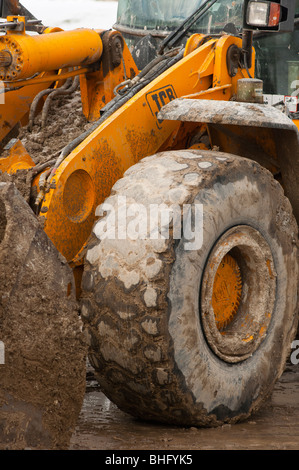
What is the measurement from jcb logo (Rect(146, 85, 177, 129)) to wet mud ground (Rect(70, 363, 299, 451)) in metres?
1.58

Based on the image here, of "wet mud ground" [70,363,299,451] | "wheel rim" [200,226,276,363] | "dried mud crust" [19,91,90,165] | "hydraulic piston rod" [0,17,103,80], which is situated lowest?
"wet mud ground" [70,363,299,451]

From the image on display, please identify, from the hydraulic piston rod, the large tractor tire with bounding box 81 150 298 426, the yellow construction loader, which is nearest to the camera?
Result: the yellow construction loader

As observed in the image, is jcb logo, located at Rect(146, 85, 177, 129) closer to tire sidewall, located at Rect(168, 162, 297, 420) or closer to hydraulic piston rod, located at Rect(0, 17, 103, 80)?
hydraulic piston rod, located at Rect(0, 17, 103, 80)

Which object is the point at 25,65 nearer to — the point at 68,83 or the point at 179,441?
the point at 68,83

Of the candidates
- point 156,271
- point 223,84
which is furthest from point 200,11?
point 156,271

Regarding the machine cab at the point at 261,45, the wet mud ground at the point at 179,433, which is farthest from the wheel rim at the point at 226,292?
the machine cab at the point at 261,45

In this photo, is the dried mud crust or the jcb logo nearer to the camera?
the jcb logo

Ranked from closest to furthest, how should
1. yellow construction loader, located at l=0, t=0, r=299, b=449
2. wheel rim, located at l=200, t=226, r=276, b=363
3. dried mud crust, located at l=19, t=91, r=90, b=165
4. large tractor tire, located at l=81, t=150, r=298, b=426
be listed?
yellow construction loader, located at l=0, t=0, r=299, b=449 → large tractor tire, located at l=81, t=150, r=298, b=426 → wheel rim, located at l=200, t=226, r=276, b=363 → dried mud crust, located at l=19, t=91, r=90, b=165

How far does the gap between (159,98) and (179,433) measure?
1799 mm

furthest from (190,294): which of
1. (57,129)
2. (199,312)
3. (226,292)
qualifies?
(57,129)

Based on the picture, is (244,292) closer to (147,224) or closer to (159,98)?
(147,224)

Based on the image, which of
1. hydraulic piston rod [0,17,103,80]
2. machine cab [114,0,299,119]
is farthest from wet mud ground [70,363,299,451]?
machine cab [114,0,299,119]

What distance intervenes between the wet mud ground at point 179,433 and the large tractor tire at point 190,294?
74mm

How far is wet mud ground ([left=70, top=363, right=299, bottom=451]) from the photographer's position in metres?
3.44
